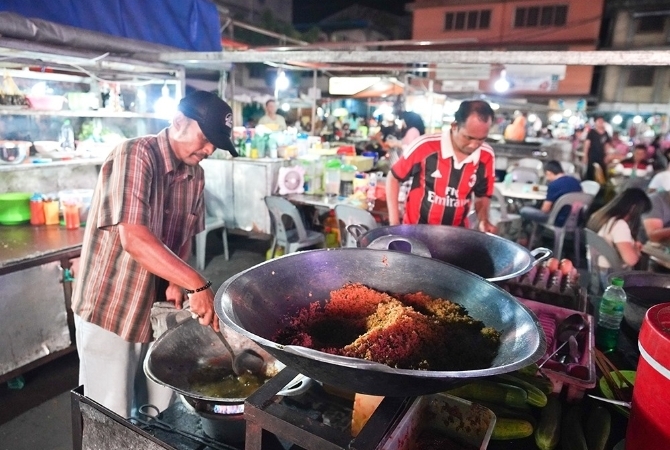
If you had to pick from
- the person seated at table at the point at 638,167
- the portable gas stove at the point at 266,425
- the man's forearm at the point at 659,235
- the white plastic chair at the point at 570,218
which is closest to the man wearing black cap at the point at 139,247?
the portable gas stove at the point at 266,425

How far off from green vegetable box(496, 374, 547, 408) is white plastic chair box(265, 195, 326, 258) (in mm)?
4356

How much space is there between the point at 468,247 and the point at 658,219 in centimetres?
366

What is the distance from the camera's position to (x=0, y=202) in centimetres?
399

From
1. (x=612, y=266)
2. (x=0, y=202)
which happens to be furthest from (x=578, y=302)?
(x=0, y=202)

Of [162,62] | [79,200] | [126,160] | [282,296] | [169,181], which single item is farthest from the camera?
[162,62]

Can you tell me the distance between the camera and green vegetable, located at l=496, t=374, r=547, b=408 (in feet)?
5.13

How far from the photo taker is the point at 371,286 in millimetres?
1562

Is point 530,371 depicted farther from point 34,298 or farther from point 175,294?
point 34,298

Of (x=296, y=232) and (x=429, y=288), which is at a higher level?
(x=429, y=288)

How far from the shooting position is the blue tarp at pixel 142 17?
11.5 feet

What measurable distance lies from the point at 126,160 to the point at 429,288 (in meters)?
1.45

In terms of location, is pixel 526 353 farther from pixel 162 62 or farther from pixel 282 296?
pixel 162 62

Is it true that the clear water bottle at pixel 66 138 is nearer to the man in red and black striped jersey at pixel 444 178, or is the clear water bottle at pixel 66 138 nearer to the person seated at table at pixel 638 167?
the man in red and black striped jersey at pixel 444 178

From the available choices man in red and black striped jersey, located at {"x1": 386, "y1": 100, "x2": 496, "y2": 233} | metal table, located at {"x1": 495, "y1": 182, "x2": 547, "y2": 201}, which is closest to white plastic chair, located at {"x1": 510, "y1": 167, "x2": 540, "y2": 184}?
metal table, located at {"x1": 495, "y1": 182, "x2": 547, "y2": 201}
